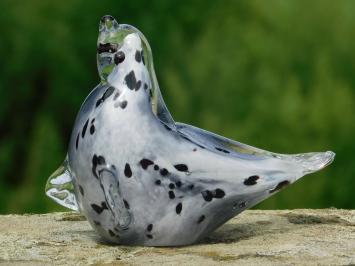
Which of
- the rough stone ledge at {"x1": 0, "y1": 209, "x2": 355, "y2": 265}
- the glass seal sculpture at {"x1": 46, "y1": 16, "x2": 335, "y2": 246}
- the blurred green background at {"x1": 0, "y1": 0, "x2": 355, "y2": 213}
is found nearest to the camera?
the rough stone ledge at {"x1": 0, "y1": 209, "x2": 355, "y2": 265}

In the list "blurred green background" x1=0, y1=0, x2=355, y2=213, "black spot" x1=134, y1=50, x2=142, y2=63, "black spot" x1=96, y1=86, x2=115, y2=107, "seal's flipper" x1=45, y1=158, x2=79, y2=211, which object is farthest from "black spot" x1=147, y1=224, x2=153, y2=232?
"blurred green background" x1=0, y1=0, x2=355, y2=213

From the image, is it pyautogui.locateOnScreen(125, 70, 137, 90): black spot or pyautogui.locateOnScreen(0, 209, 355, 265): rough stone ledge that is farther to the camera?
pyautogui.locateOnScreen(125, 70, 137, 90): black spot

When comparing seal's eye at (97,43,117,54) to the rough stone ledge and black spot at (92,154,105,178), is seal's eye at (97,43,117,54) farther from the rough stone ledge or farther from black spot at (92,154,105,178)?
the rough stone ledge

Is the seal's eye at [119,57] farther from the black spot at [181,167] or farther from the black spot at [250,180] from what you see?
the black spot at [250,180]

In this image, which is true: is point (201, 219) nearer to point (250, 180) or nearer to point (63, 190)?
point (250, 180)

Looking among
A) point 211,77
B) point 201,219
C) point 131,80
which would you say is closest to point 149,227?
point 201,219

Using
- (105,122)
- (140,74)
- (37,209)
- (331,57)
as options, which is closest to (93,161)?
(105,122)

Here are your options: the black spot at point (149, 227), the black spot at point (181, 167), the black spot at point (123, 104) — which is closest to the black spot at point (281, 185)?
the black spot at point (181, 167)
